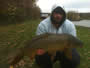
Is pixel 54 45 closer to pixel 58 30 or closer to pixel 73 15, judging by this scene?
pixel 58 30

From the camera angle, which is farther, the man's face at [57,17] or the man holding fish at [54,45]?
the man's face at [57,17]

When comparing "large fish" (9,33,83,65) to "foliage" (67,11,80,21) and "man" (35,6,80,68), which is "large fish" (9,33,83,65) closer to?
"man" (35,6,80,68)

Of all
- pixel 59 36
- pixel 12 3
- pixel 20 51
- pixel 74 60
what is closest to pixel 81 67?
pixel 74 60

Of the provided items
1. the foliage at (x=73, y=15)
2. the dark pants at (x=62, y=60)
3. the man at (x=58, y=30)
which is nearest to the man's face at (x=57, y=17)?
the man at (x=58, y=30)

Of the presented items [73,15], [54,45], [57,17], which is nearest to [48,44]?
[54,45]

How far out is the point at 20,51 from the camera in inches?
95.1

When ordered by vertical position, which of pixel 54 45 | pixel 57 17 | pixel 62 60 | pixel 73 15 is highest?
pixel 57 17

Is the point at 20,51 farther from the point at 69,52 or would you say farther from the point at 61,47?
the point at 69,52

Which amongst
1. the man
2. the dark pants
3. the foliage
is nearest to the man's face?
the man

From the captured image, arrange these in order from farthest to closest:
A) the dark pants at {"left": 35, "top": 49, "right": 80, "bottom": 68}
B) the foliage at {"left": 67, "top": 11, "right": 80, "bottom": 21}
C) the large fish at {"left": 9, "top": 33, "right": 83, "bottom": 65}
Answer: the foliage at {"left": 67, "top": 11, "right": 80, "bottom": 21} → the dark pants at {"left": 35, "top": 49, "right": 80, "bottom": 68} → the large fish at {"left": 9, "top": 33, "right": 83, "bottom": 65}

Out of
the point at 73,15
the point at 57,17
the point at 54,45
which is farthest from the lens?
the point at 73,15

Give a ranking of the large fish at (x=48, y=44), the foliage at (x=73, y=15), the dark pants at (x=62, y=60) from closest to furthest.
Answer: the large fish at (x=48, y=44)
the dark pants at (x=62, y=60)
the foliage at (x=73, y=15)

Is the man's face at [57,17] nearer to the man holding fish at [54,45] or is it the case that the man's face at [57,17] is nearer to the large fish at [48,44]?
the man holding fish at [54,45]

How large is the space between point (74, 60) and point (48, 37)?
0.66 meters
